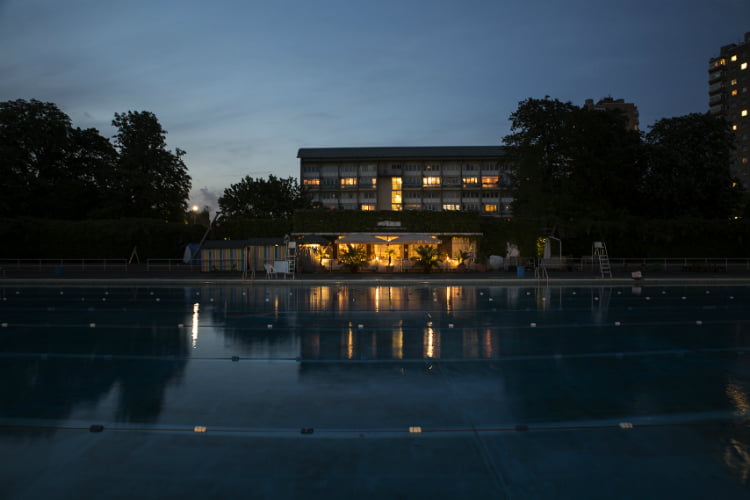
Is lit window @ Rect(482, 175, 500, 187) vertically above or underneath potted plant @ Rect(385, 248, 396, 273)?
above

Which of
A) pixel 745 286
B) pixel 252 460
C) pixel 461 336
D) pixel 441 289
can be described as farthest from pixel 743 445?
pixel 745 286

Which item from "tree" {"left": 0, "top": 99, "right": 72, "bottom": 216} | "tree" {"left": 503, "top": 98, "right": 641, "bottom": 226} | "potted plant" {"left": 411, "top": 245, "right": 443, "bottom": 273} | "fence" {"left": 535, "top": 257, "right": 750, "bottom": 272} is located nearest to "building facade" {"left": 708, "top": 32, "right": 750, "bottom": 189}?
"tree" {"left": 503, "top": 98, "right": 641, "bottom": 226}

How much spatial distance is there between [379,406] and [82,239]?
127 ft

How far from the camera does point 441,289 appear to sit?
22.3 m

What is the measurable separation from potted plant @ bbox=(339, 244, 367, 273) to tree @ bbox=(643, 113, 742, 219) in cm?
2715

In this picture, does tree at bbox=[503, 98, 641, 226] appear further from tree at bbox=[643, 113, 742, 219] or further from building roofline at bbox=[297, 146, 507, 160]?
building roofline at bbox=[297, 146, 507, 160]

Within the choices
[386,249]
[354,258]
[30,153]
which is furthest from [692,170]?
[30,153]

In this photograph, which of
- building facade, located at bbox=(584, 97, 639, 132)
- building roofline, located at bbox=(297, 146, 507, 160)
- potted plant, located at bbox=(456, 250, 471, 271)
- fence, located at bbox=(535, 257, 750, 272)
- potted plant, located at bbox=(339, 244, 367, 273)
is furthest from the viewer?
building facade, located at bbox=(584, 97, 639, 132)

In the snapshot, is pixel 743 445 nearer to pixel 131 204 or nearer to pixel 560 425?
pixel 560 425

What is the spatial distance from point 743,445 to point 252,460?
16.6ft

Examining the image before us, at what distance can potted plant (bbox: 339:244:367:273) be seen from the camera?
99.3ft

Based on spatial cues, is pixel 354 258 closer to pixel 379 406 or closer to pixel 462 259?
pixel 462 259

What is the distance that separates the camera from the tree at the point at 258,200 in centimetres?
4616

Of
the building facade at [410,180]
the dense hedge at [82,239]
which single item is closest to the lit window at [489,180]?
the building facade at [410,180]
